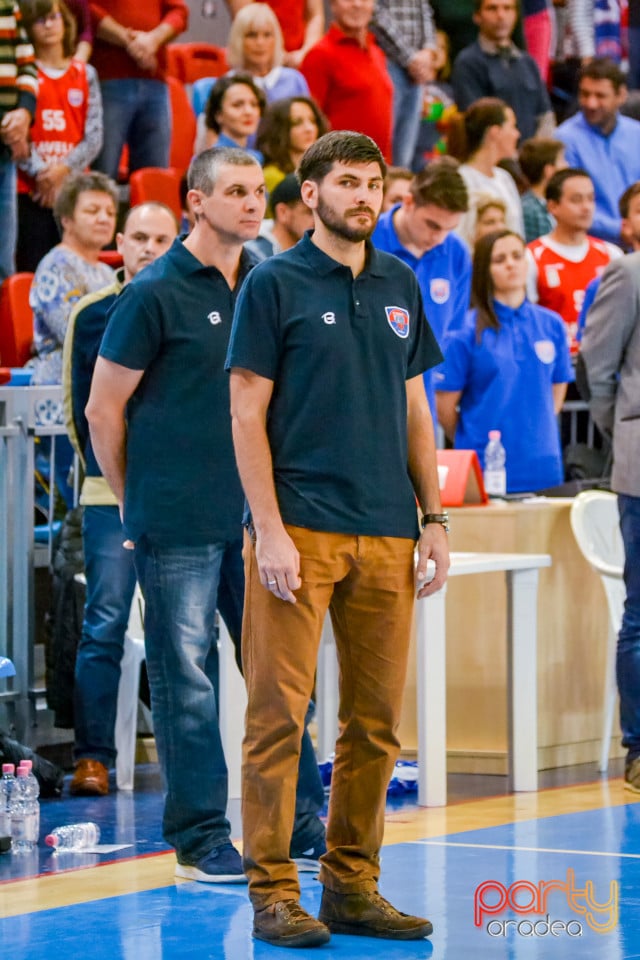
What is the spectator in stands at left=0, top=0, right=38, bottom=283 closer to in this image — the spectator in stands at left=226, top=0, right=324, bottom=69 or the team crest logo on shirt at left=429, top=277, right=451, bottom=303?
the team crest logo on shirt at left=429, top=277, right=451, bottom=303

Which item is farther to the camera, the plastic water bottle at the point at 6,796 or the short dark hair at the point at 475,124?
the short dark hair at the point at 475,124

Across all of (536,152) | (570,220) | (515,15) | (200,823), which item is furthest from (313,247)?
(515,15)

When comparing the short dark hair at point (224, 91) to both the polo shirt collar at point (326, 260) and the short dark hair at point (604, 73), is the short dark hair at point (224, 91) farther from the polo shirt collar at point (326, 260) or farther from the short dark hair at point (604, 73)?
the polo shirt collar at point (326, 260)

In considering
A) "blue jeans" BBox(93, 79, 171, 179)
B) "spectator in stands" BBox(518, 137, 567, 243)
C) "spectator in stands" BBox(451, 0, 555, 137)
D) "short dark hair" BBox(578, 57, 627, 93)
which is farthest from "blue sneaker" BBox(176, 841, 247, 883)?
"short dark hair" BBox(578, 57, 627, 93)

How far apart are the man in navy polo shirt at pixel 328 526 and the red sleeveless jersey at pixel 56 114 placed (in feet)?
15.5

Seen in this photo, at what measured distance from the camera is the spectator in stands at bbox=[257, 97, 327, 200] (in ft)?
28.0

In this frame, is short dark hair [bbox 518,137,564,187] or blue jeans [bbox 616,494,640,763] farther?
short dark hair [bbox 518,137,564,187]

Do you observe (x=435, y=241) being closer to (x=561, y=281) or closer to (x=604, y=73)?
(x=561, y=281)

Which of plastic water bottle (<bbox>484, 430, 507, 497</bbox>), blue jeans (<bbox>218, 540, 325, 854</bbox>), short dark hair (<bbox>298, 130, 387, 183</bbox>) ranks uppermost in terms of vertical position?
short dark hair (<bbox>298, 130, 387, 183</bbox>)

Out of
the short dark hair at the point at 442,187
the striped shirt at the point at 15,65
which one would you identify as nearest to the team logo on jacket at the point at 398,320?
the short dark hair at the point at 442,187

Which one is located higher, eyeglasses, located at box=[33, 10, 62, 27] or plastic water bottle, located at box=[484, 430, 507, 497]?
eyeglasses, located at box=[33, 10, 62, 27]

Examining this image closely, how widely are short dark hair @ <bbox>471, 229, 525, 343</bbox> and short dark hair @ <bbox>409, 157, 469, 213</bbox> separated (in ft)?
1.76

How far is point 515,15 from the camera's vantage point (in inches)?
444

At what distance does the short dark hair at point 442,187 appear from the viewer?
723cm
